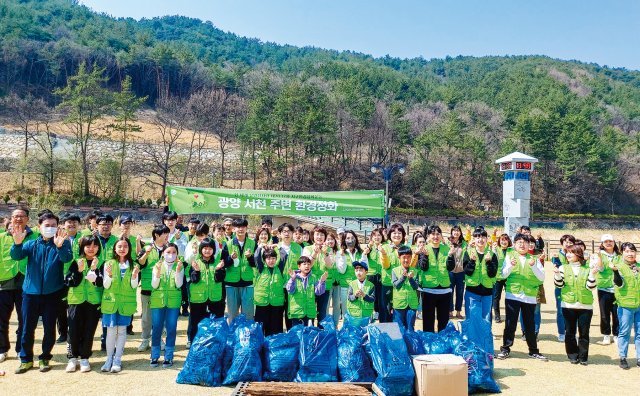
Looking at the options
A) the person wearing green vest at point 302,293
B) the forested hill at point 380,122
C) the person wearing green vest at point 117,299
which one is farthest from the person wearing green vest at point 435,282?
the forested hill at point 380,122

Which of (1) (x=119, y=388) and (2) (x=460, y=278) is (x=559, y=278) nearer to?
(2) (x=460, y=278)

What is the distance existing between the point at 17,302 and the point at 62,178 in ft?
105

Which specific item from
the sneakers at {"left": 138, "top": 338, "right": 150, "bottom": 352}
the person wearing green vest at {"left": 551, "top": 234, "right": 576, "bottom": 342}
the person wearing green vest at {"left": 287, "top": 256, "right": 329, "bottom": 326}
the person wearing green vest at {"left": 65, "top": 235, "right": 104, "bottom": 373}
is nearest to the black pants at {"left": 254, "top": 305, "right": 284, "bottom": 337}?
the person wearing green vest at {"left": 287, "top": 256, "right": 329, "bottom": 326}

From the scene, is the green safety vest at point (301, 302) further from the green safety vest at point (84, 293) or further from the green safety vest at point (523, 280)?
the green safety vest at point (523, 280)

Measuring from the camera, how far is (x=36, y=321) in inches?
212

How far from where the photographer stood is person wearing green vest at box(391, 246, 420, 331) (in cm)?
577

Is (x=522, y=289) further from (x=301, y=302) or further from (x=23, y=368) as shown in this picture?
(x=23, y=368)

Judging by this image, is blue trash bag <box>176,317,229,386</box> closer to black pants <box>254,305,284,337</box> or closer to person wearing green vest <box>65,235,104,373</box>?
black pants <box>254,305,284,337</box>

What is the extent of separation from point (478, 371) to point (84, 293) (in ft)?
15.2

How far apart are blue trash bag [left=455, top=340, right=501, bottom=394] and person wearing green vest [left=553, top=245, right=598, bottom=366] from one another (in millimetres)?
1791

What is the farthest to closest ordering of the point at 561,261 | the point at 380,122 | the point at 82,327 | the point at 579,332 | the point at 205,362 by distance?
the point at 380,122, the point at 561,261, the point at 579,332, the point at 82,327, the point at 205,362

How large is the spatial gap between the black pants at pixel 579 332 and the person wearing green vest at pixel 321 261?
3215 mm

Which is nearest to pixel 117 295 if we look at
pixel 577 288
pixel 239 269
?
pixel 239 269

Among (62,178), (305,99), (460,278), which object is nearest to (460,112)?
(305,99)
